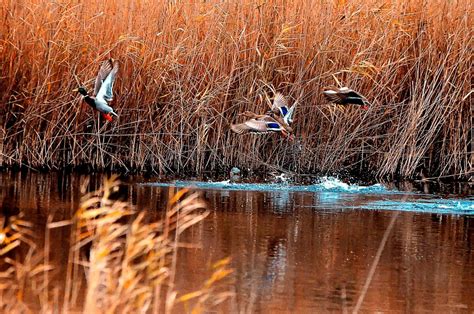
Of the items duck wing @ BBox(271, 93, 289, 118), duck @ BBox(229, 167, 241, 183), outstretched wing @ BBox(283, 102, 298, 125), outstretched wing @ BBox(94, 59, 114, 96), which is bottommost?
duck @ BBox(229, 167, 241, 183)

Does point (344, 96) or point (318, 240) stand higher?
point (344, 96)

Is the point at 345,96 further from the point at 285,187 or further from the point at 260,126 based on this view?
the point at 285,187

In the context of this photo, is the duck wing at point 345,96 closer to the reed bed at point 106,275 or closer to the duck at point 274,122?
the duck at point 274,122

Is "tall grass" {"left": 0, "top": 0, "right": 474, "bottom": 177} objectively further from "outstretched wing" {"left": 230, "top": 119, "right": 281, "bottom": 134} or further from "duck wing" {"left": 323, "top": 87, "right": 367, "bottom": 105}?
"outstretched wing" {"left": 230, "top": 119, "right": 281, "bottom": 134}

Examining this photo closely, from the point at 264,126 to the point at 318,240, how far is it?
266cm

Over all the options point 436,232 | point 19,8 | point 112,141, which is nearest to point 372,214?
point 436,232

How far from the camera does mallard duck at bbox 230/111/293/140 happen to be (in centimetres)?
1019

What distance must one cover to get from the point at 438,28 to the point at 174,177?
3.33 metres

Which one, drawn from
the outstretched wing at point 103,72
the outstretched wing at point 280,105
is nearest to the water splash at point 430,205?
the outstretched wing at point 280,105

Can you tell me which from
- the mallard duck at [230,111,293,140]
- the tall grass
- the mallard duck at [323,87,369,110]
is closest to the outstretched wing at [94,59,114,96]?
the tall grass

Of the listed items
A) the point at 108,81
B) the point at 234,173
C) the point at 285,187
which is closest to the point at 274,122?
the point at 285,187

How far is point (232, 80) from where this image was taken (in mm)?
11336

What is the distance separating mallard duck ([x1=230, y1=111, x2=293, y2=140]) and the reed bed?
2.85 meters

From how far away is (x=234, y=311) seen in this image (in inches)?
209
